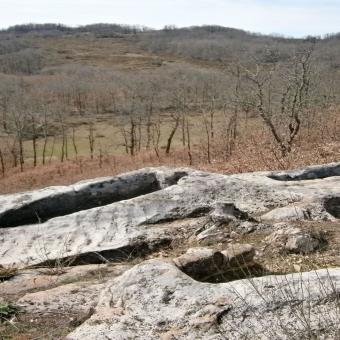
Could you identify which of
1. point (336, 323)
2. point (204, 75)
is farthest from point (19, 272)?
point (204, 75)

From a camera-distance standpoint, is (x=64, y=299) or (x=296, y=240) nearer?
(x=64, y=299)

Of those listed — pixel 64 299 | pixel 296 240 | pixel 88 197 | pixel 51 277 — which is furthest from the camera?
pixel 88 197

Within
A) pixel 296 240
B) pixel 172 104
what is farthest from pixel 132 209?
pixel 172 104

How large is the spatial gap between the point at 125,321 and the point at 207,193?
4.62 m

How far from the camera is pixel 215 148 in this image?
108 feet

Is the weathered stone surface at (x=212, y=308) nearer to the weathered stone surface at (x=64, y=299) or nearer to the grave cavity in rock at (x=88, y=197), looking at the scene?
the weathered stone surface at (x=64, y=299)

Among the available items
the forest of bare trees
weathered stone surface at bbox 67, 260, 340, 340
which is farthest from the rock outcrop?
the forest of bare trees

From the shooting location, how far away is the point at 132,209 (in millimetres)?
8172

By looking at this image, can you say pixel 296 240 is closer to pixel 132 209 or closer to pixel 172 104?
pixel 132 209

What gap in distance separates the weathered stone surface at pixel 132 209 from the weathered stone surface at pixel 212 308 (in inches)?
105

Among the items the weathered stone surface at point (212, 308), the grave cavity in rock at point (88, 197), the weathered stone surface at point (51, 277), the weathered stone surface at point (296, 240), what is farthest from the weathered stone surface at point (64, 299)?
the grave cavity in rock at point (88, 197)

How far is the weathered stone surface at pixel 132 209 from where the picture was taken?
7344 mm

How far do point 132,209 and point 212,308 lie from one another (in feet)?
14.3

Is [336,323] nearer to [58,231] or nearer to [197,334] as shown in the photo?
[197,334]
